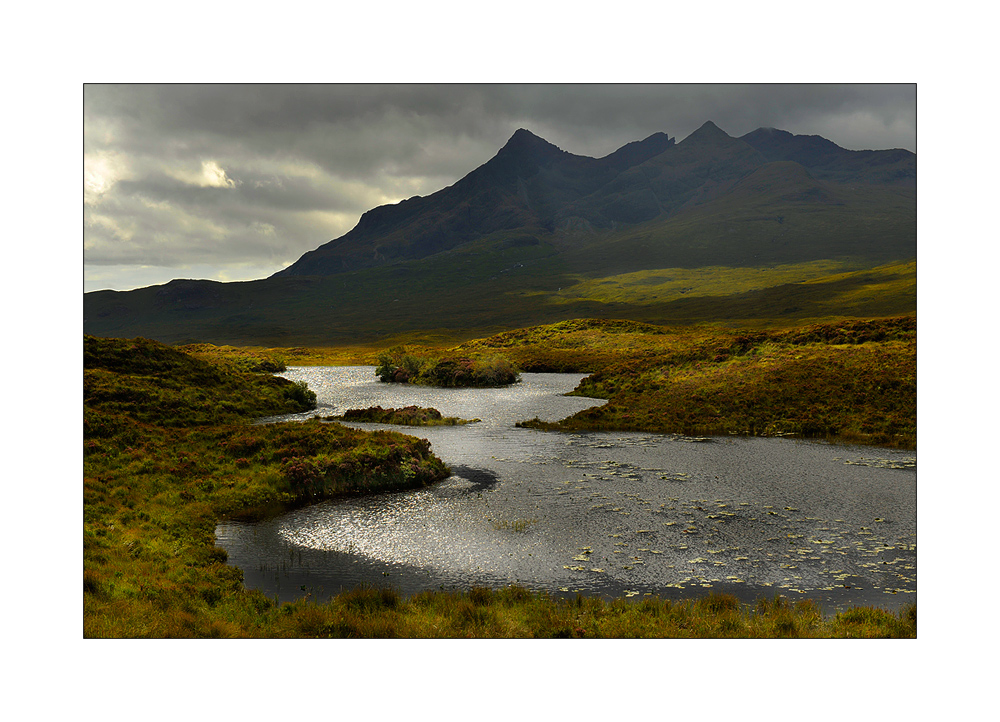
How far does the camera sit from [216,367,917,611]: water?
40.3 ft

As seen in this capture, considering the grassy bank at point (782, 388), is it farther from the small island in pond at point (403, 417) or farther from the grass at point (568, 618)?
the grass at point (568, 618)

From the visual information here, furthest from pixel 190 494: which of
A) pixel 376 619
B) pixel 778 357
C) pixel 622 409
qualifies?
pixel 778 357

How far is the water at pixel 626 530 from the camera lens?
40.3 ft

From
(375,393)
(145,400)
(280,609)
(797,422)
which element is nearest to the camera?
(280,609)

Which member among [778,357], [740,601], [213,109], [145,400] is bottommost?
[740,601]

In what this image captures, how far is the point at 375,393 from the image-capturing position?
5372cm

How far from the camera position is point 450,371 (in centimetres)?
6431

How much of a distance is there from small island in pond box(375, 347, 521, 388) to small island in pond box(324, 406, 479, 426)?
25.1 meters

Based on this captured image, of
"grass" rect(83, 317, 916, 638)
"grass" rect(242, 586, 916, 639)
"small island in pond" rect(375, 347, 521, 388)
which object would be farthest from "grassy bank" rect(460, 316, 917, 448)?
"grass" rect(242, 586, 916, 639)

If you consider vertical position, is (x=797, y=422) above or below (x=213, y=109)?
below

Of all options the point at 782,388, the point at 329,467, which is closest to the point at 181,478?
the point at 329,467

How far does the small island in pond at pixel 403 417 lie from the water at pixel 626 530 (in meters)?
9.94

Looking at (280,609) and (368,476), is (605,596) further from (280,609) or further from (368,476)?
(368,476)

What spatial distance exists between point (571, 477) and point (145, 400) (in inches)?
885
